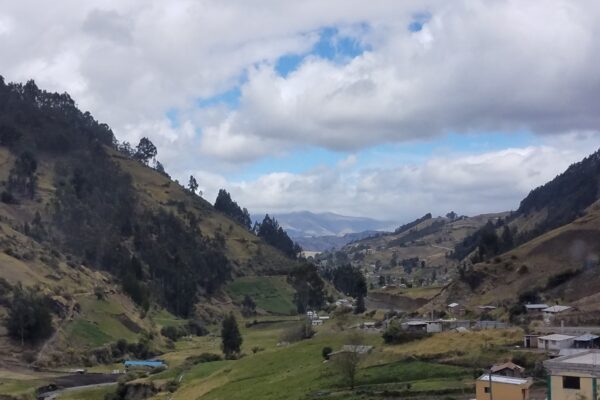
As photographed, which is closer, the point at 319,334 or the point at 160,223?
the point at 319,334

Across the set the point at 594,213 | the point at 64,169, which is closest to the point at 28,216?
the point at 64,169

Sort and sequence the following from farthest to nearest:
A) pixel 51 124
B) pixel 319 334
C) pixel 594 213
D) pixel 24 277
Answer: pixel 51 124 → pixel 594 213 → pixel 24 277 → pixel 319 334

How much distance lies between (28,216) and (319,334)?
261 ft

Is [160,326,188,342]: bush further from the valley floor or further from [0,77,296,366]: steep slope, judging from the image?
the valley floor

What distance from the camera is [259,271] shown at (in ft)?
607

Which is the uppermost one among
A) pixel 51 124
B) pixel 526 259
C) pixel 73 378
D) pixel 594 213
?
pixel 51 124

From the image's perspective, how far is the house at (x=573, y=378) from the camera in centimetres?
3297

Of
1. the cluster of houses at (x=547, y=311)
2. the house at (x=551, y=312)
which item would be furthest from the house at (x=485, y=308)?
the house at (x=551, y=312)

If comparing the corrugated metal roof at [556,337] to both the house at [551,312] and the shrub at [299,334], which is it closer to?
the house at [551,312]

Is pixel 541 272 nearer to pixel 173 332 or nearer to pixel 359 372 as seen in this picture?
pixel 359 372

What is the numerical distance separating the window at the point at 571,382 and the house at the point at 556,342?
1903cm

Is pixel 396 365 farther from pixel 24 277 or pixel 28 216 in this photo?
pixel 28 216

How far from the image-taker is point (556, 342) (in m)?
52.4

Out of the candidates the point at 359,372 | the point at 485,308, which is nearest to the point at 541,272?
the point at 485,308
